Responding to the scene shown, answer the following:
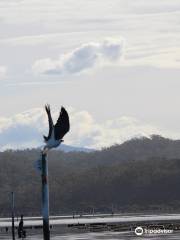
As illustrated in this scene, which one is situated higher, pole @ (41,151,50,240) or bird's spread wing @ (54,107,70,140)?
bird's spread wing @ (54,107,70,140)

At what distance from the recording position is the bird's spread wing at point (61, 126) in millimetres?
38438

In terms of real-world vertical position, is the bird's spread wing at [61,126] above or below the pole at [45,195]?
above

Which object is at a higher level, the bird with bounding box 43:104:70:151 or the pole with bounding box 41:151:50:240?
the bird with bounding box 43:104:70:151

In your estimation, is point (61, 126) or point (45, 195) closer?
point (45, 195)

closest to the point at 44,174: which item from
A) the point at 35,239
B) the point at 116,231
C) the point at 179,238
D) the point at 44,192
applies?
the point at 44,192

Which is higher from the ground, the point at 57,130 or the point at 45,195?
the point at 57,130

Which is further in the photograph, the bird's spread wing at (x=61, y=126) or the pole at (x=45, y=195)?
the bird's spread wing at (x=61, y=126)

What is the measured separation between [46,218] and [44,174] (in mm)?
1703

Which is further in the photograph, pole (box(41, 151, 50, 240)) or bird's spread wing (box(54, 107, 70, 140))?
bird's spread wing (box(54, 107, 70, 140))

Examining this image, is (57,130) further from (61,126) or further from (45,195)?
(45,195)

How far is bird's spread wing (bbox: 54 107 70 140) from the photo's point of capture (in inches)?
1513

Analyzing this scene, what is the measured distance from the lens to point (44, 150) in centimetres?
3850

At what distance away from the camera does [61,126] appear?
127 feet

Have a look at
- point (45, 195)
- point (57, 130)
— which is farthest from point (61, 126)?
point (45, 195)
